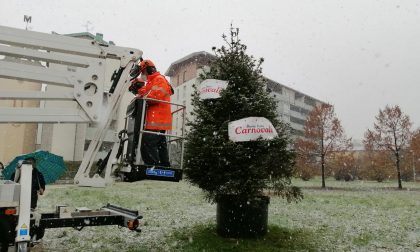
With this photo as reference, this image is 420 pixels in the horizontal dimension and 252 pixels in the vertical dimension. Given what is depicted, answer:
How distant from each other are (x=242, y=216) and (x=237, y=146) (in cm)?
161

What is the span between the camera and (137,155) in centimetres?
573

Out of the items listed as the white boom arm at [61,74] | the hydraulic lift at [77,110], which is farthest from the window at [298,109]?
the white boom arm at [61,74]

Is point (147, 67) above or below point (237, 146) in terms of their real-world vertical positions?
above

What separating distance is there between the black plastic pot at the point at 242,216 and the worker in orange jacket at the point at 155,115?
2.48 m

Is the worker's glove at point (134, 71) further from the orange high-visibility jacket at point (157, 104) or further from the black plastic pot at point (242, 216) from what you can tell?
the black plastic pot at point (242, 216)

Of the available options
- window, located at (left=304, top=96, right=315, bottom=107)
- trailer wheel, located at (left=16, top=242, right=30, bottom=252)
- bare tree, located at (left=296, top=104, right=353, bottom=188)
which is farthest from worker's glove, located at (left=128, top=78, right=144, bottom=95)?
window, located at (left=304, top=96, right=315, bottom=107)

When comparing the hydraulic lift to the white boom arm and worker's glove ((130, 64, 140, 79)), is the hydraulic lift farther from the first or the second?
worker's glove ((130, 64, 140, 79))

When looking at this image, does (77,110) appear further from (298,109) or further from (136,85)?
(298,109)

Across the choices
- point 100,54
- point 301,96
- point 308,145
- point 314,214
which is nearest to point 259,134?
point 100,54

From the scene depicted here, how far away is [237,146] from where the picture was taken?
8141 millimetres

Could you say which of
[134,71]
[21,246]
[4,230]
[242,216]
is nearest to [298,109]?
[242,216]

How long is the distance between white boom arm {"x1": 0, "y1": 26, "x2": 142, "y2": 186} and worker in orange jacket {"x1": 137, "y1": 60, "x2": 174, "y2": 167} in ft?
2.17

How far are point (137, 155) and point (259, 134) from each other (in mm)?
3334

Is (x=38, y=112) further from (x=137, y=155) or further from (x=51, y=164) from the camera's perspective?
(x=51, y=164)
